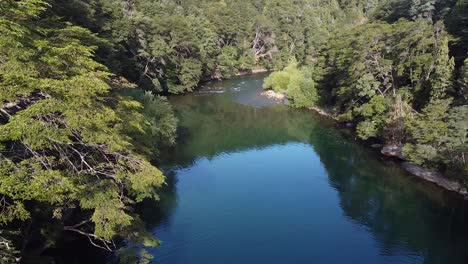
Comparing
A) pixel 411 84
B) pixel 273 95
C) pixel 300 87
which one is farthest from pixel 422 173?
pixel 273 95

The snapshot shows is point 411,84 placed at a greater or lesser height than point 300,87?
greater

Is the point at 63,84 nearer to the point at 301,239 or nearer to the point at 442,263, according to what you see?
the point at 301,239

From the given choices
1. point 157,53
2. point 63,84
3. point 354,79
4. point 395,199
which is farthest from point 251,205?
point 157,53

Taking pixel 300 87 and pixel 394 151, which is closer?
pixel 394 151

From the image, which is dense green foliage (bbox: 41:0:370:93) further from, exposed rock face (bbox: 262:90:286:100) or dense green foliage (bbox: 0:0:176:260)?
dense green foliage (bbox: 0:0:176:260)

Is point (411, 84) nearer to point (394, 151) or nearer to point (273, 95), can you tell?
point (394, 151)

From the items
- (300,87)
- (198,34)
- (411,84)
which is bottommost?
(300,87)
